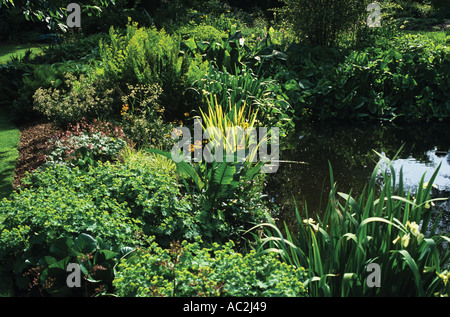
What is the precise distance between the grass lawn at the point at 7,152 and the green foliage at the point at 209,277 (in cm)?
259

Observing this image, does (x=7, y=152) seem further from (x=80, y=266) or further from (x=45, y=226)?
(x=80, y=266)

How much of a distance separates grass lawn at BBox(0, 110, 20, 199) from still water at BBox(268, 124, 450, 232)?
2841 mm

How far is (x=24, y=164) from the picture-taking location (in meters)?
5.05

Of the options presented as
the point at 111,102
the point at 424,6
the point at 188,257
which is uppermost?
the point at 424,6

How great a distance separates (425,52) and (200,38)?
13.2 ft

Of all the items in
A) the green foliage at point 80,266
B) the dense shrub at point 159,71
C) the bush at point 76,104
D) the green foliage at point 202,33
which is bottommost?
the green foliage at point 80,266

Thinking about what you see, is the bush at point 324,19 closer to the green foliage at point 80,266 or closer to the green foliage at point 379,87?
the green foliage at point 379,87

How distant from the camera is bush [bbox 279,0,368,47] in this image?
8.89m

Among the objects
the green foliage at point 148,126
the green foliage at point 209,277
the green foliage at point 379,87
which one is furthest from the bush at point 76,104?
the green foliage at point 209,277

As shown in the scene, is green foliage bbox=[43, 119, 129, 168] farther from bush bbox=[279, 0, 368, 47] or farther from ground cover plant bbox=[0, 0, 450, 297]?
bush bbox=[279, 0, 368, 47]

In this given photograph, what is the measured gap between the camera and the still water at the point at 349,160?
474cm

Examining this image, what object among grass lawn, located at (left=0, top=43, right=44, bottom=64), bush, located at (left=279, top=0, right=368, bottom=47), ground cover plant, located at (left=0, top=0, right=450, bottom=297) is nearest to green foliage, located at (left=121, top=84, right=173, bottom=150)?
ground cover plant, located at (left=0, top=0, right=450, bottom=297)
